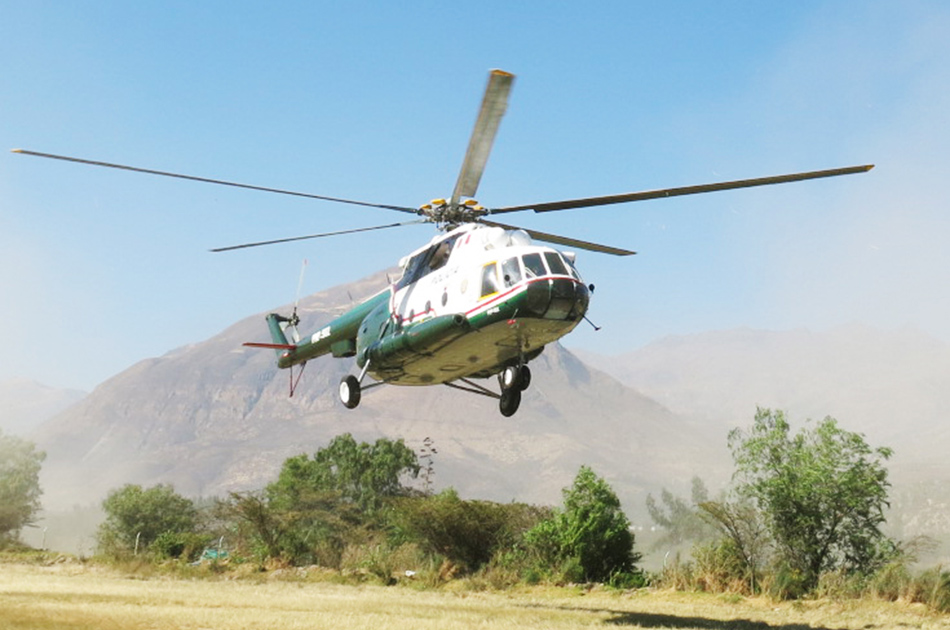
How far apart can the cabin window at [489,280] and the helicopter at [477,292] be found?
0.06 feet

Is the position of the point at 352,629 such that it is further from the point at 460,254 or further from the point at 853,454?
the point at 853,454

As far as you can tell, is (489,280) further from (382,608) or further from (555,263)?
(382,608)

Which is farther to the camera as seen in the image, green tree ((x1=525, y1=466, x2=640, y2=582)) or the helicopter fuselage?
green tree ((x1=525, y1=466, x2=640, y2=582))

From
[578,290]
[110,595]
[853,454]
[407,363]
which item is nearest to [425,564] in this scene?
[110,595]

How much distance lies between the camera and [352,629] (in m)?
20.8

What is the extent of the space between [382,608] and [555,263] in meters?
12.7

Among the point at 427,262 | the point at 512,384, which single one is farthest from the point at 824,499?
the point at 427,262

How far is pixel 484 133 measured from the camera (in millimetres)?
17359

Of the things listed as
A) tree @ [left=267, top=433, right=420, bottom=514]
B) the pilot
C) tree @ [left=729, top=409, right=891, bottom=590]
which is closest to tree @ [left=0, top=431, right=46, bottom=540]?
tree @ [left=267, top=433, right=420, bottom=514]

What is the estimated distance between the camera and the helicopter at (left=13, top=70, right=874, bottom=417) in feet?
59.0

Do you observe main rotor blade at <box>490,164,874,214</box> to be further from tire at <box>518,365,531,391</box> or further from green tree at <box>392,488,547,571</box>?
green tree at <box>392,488,547,571</box>

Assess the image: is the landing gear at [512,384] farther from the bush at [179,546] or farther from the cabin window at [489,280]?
the bush at [179,546]

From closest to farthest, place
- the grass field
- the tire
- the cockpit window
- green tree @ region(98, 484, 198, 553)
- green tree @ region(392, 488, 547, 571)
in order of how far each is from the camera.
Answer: the tire → the cockpit window → the grass field → green tree @ region(392, 488, 547, 571) → green tree @ region(98, 484, 198, 553)

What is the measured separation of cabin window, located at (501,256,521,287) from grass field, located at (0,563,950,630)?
859 cm
